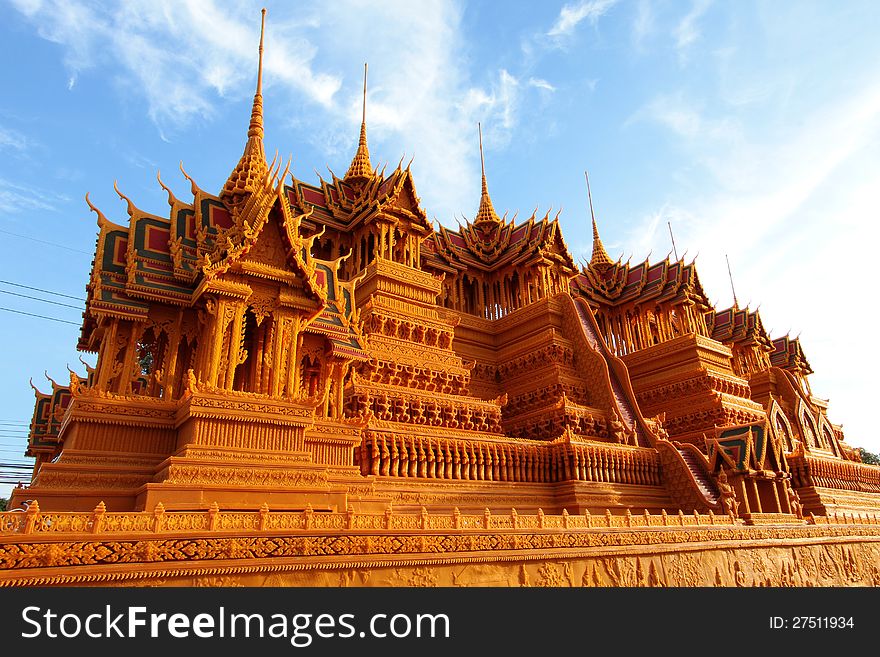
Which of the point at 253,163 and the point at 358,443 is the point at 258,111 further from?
the point at 358,443

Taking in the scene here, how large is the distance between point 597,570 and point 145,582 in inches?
342

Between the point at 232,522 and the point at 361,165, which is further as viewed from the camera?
the point at 361,165

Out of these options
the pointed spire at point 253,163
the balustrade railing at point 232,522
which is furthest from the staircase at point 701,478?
the pointed spire at point 253,163

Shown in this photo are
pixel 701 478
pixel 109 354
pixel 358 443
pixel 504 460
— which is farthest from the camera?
pixel 701 478

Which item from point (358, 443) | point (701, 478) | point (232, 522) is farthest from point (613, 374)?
point (232, 522)

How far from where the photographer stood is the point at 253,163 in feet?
50.4

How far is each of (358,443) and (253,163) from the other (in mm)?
8208

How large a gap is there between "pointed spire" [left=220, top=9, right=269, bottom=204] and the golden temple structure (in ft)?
0.21

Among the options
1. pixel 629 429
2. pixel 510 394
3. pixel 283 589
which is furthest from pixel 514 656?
pixel 510 394

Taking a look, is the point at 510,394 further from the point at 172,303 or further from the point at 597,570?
the point at 172,303

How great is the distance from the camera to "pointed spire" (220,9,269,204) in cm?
1491

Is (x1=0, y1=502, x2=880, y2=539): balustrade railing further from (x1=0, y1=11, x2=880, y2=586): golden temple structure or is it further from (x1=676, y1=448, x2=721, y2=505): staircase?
(x1=676, y1=448, x2=721, y2=505): staircase

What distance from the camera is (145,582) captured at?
7.02m

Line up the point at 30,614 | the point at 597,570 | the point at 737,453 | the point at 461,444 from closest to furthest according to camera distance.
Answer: the point at 30,614 < the point at 597,570 < the point at 461,444 < the point at 737,453
